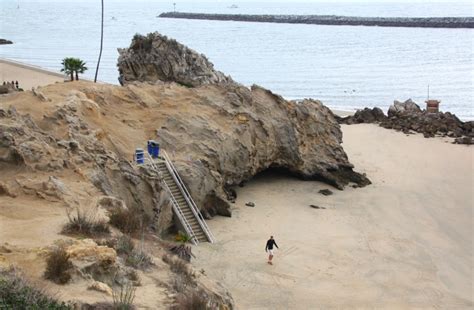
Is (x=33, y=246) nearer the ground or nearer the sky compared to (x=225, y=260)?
nearer the sky

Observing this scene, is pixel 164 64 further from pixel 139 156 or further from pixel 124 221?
pixel 124 221

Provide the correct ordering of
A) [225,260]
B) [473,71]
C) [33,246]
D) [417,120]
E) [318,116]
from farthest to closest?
[473,71], [417,120], [318,116], [225,260], [33,246]

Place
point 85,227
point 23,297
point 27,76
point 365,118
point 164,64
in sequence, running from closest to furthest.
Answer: point 23,297 → point 85,227 → point 164,64 → point 365,118 → point 27,76

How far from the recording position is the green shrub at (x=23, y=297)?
8477 mm

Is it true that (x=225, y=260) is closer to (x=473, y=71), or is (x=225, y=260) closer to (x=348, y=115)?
(x=348, y=115)

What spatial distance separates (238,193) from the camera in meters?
26.1

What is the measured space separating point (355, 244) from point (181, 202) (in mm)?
6513

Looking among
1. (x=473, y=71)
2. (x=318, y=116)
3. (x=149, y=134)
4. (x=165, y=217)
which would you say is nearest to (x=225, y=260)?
(x=165, y=217)

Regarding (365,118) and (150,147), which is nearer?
(150,147)

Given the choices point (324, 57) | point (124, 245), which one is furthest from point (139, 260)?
point (324, 57)

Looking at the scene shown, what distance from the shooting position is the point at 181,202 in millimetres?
21344

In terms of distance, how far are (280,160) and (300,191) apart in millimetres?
1788

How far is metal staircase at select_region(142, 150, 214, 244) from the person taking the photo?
2067 centimetres

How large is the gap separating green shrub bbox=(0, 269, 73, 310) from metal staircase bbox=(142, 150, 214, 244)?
11142mm
